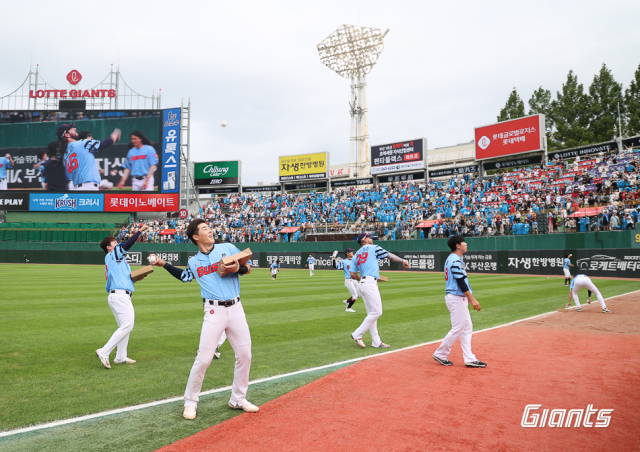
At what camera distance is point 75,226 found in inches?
2156

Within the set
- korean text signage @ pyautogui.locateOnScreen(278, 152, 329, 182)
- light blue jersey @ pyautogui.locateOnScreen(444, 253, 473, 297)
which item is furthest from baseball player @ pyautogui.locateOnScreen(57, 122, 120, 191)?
light blue jersey @ pyautogui.locateOnScreen(444, 253, 473, 297)

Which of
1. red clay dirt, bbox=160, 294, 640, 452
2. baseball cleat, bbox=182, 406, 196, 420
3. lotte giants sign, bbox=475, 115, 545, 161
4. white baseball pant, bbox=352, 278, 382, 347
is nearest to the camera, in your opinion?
red clay dirt, bbox=160, 294, 640, 452

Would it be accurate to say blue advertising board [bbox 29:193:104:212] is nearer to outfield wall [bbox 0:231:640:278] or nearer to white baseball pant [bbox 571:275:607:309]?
outfield wall [bbox 0:231:640:278]

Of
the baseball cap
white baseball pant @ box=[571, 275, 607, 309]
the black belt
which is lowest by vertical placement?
white baseball pant @ box=[571, 275, 607, 309]

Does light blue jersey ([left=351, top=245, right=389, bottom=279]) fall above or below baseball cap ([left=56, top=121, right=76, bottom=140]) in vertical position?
below

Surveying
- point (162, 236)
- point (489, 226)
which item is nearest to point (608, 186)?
point (489, 226)

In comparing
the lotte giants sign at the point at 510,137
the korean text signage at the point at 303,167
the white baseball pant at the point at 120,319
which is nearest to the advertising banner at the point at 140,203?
the korean text signage at the point at 303,167

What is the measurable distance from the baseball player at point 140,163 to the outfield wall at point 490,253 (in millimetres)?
10485

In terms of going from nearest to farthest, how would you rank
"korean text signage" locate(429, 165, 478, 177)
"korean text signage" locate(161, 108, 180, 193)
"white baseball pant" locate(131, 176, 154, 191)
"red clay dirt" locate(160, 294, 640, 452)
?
"red clay dirt" locate(160, 294, 640, 452) → "korean text signage" locate(429, 165, 478, 177) → "korean text signage" locate(161, 108, 180, 193) → "white baseball pant" locate(131, 176, 154, 191)

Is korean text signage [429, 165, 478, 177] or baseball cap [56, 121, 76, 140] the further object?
baseball cap [56, 121, 76, 140]

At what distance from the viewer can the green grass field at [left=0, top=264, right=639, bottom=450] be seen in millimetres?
4680

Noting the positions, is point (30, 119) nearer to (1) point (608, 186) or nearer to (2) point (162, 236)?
(2) point (162, 236)

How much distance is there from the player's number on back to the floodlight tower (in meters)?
38.1

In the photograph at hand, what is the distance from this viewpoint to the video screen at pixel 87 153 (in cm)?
5566
